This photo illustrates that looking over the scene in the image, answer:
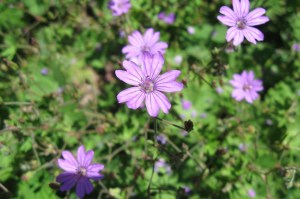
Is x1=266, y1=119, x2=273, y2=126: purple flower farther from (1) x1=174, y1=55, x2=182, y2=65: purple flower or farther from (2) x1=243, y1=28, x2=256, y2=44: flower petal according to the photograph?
(2) x1=243, y1=28, x2=256, y2=44: flower petal

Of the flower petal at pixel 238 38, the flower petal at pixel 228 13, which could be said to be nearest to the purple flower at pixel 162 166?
the flower petal at pixel 238 38

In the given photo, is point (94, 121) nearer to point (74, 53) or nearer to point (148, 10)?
point (74, 53)

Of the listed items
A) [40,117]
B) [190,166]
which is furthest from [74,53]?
[190,166]

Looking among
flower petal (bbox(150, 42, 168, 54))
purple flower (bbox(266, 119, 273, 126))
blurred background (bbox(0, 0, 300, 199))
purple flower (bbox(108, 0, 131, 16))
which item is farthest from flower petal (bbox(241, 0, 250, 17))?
purple flower (bbox(266, 119, 273, 126))

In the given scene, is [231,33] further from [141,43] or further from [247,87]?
[247,87]

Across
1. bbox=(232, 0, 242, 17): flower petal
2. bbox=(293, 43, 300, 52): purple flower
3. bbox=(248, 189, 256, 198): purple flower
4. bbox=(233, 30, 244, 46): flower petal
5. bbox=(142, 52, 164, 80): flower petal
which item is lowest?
bbox=(248, 189, 256, 198): purple flower

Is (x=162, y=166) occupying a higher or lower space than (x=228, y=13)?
lower

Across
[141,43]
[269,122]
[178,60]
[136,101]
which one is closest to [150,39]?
[141,43]
